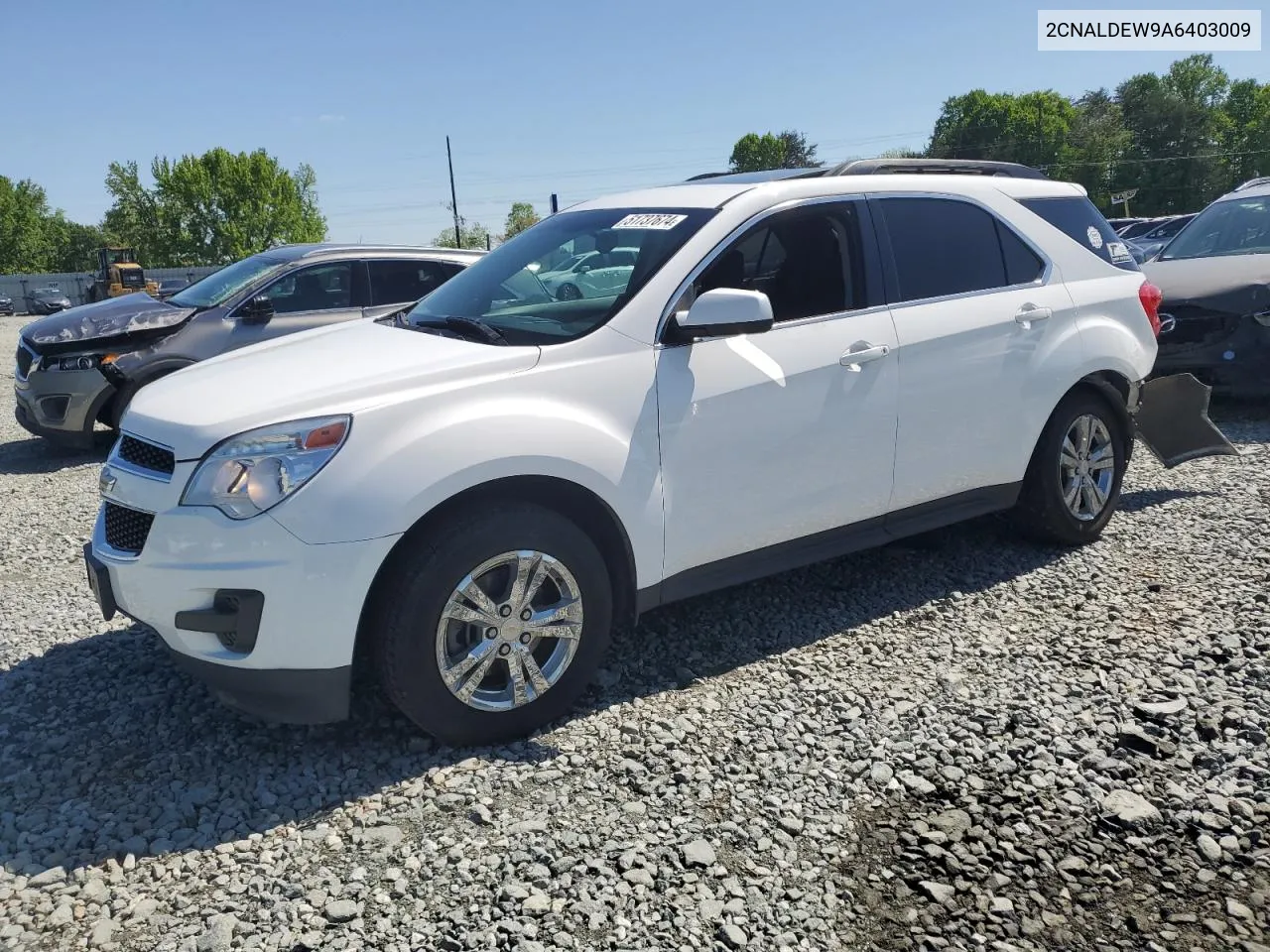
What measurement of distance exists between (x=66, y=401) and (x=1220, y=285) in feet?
31.4

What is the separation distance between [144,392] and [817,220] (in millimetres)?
2787

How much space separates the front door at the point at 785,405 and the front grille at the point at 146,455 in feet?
5.49

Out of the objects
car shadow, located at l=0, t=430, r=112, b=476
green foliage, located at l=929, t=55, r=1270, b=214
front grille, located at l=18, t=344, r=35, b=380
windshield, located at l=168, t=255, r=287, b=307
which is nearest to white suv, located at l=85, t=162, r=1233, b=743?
windshield, located at l=168, t=255, r=287, b=307

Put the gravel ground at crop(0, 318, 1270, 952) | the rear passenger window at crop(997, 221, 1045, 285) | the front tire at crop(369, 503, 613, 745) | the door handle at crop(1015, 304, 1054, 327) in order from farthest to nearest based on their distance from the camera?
1. the rear passenger window at crop(997, 221, 1045, 285)
2. the door handle at crop(1015, 304, 1054, 327)
3. the front tire at crop(369, 503, 613, 745)
4. the gravel ground at crop(0, 318, 1270, 952)

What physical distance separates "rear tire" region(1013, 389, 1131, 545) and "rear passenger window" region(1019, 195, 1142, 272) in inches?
30.5

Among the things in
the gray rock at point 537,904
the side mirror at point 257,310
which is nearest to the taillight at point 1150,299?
the gray rock at point 537,904

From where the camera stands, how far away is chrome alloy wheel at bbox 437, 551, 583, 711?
3230 millimetres

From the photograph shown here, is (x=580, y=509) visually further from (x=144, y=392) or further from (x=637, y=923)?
(x=144, y=392)

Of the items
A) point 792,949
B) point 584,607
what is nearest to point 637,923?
point 792,949

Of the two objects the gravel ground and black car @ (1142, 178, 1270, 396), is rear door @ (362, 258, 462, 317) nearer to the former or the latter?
the gravel ground

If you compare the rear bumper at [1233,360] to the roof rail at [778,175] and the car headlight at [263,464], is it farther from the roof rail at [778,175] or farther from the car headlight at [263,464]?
the car headlight at [263,464]

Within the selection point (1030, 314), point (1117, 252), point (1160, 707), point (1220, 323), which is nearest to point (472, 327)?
point (1030, 314)

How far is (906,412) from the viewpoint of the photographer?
13.9ft

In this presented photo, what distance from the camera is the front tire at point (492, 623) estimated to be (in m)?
3.12
